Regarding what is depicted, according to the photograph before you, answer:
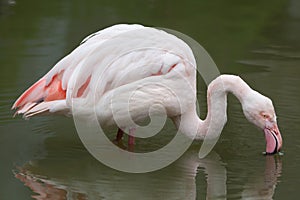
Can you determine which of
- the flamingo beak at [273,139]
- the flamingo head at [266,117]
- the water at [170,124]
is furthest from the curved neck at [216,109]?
the flamingo beak at [273,139]

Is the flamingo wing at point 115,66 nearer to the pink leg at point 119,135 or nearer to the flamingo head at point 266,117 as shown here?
the flamingo head at point 266,117

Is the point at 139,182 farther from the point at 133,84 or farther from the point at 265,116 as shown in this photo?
the point at 265,116

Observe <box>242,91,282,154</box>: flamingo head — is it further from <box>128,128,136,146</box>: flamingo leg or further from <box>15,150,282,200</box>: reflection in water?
<box>128,128,136,146</box>: flamingo leg

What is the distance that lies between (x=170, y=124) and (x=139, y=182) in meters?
1.33

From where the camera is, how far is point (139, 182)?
5.67m

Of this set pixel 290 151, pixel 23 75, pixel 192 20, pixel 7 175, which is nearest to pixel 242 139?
pixel 290 151

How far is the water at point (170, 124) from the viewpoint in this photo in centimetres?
558

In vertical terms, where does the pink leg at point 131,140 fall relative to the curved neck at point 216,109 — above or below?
below

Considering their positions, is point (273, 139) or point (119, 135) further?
point (119, 135)

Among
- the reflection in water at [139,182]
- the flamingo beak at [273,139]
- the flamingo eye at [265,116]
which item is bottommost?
the reflection in water at [139,182]

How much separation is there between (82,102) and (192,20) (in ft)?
18.4

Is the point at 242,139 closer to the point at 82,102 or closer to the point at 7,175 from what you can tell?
the point at 82,102

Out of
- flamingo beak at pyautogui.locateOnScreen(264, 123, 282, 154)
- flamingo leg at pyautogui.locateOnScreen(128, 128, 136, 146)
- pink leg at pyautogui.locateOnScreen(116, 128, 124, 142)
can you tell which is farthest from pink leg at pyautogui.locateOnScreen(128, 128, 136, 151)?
flamingo beak at pyautogui.locateOnScreen(264, 123, 282, 154)

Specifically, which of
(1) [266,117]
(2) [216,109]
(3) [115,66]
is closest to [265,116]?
(1) [266,117]
